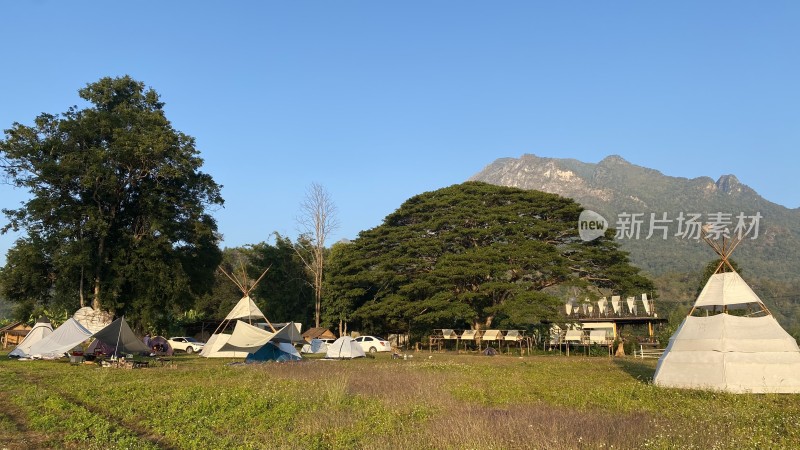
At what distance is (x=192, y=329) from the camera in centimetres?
5625

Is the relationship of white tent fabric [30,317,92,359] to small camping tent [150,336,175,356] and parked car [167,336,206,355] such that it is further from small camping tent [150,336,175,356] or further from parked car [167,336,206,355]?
parked car [167,336,206,355]

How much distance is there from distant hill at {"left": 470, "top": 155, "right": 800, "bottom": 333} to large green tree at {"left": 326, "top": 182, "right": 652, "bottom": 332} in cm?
2344

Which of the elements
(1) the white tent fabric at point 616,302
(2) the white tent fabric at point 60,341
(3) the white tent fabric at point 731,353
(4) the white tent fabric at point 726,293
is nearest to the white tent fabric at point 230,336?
(2) the white tent fabric at point 60,341

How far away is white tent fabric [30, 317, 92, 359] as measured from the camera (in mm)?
28109

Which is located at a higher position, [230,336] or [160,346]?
[230,336]

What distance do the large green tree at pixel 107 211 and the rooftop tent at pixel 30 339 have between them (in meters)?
4.16

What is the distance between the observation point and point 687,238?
124 meters

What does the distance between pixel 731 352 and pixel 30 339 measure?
33397 millimetres

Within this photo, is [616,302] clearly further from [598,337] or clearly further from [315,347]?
[315,347]

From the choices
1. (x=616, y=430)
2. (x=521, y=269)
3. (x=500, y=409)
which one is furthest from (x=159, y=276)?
(x=616, y=430)

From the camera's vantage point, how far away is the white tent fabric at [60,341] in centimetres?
2811

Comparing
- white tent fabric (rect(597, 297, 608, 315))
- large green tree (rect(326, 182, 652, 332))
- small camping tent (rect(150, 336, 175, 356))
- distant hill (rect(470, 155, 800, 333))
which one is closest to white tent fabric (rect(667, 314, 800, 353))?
large green tree (rect(326, 182, 652, 332))

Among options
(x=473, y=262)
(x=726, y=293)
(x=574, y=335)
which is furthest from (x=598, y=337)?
(x=726, y=293)

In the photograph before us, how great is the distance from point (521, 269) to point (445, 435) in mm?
33627
